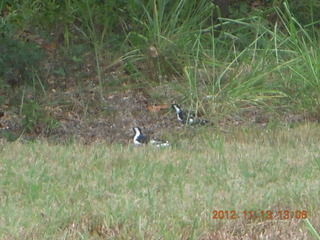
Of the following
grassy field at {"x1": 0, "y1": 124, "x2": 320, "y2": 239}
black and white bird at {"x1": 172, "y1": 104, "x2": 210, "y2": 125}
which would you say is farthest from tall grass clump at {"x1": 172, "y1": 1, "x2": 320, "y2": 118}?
grassy field at {"x1": 0, "y1": 124, "x2": 320, "y2": 239}

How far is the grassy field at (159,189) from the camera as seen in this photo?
4.39m

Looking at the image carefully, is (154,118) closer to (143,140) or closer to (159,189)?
(143,140)

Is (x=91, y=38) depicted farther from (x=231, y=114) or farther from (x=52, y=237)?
(x=52, y=237)

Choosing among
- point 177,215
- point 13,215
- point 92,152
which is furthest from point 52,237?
point 92,152

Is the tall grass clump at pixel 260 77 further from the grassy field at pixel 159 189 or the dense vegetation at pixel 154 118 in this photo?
the grassy field at pixel 159 189

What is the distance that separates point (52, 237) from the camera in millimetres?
4254

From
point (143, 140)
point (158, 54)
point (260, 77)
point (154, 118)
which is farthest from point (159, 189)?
point (158, 54)

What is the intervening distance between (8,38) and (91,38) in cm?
160
